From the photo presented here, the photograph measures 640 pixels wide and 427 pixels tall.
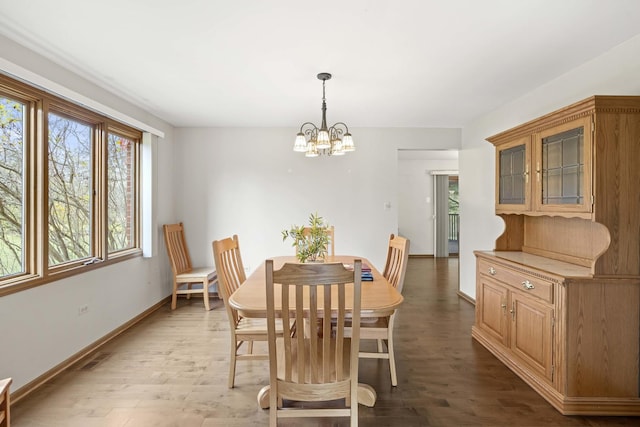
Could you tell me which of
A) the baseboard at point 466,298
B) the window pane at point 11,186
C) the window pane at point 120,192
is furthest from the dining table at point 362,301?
→ the baseboard at point 466,298

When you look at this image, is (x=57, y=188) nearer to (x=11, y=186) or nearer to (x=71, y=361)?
(x=11, y=186)

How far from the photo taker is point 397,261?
106 inches

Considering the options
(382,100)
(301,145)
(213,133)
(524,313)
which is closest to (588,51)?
(382,100)

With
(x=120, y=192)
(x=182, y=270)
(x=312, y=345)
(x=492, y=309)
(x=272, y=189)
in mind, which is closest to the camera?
(x=312, y=345)

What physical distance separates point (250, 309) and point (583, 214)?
2.13m

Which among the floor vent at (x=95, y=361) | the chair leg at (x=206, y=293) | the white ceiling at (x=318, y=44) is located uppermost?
the white ceiling at (x=318, y=44)

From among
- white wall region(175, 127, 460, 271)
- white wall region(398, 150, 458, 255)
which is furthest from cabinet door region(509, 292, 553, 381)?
white wall region(398, 150, 458, 255)

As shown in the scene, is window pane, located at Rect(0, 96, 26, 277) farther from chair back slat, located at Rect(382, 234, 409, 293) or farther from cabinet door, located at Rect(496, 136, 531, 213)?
cabinet door, located at Rect(496, 136, 531, 213)

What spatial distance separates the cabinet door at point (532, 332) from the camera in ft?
7.19

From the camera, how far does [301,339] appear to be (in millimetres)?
1528

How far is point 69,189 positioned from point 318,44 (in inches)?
96.0

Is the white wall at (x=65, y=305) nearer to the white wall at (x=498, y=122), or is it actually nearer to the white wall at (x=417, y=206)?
the white wall at (x=498, y=122)

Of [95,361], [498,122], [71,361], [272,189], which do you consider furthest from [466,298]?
[71,361]

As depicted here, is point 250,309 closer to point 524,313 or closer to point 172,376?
point 172,376
